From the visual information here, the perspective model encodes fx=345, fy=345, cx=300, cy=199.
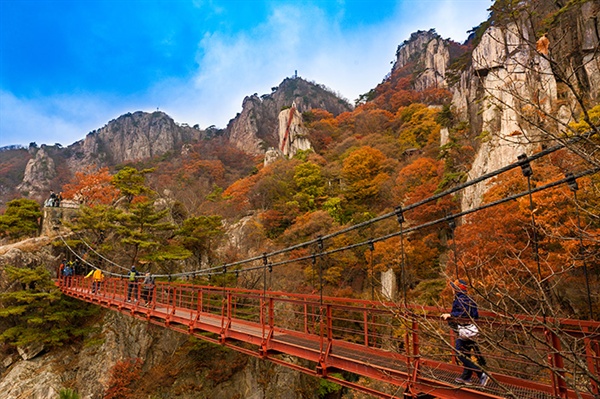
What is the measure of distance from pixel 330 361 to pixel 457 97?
24220 mm

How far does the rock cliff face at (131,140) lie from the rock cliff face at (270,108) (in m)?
12.1

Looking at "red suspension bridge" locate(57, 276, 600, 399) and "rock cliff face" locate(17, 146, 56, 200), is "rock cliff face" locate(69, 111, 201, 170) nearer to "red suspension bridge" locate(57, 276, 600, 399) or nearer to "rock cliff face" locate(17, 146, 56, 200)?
"rock cliff face" locate(17, 146, 56, 200)

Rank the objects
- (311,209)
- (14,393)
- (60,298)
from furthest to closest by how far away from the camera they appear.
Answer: (311,209), (60,298), (14,393)

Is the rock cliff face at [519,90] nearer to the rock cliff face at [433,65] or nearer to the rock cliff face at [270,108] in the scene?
the rock cliff face at [433,65]

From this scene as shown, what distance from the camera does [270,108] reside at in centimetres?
6006

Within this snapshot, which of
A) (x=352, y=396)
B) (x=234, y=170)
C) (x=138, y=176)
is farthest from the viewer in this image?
(x=234, y=170)

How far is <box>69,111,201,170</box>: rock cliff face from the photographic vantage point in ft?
201

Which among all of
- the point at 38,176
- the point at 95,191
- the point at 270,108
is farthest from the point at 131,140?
the point at 95,191

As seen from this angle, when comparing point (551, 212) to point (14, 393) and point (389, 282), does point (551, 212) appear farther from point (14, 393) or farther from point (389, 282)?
point (14, 393)

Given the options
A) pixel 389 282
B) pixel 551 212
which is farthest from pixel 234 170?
pixel 551 212

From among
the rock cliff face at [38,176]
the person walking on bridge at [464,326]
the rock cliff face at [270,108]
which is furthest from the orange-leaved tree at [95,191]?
the rock cliff face at [38,176]

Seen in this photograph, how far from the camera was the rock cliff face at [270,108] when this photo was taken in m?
52.1

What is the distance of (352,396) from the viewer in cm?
1327

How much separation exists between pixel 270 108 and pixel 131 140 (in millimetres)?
26831
